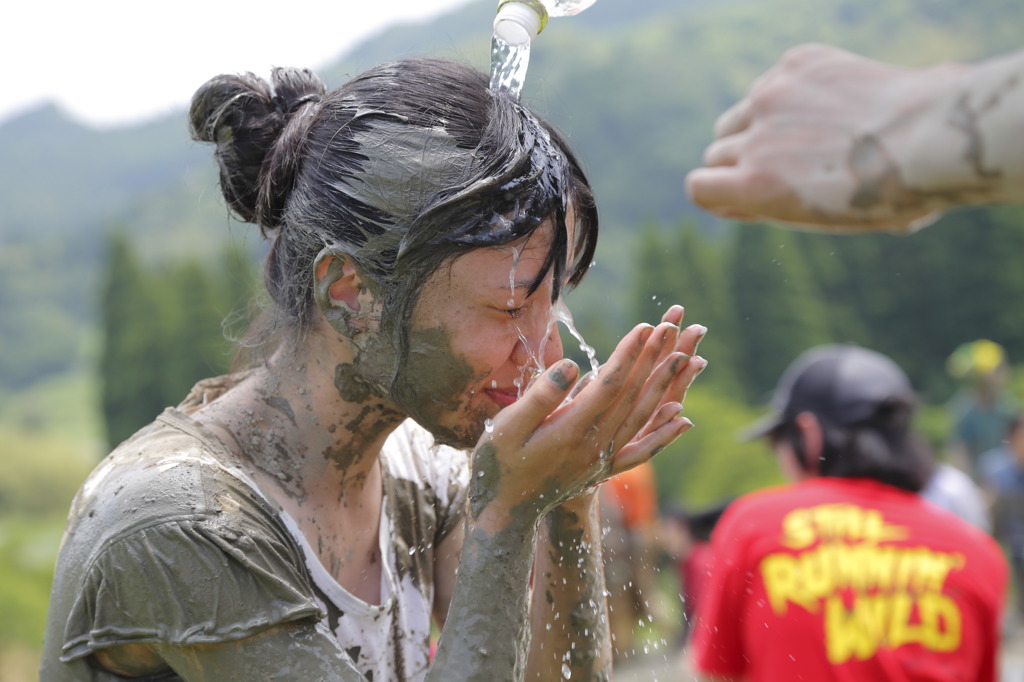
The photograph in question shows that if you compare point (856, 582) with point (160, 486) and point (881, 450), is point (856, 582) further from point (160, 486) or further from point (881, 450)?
point (160, 486)

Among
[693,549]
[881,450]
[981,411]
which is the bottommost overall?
[981,411]

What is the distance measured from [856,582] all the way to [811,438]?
934mm

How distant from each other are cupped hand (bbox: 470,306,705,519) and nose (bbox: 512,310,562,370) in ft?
0.97

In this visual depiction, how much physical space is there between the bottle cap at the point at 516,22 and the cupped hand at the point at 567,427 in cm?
82

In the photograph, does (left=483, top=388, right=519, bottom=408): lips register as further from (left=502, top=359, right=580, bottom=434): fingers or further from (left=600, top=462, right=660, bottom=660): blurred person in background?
(left=600, top=462, right=660, bottom=660): blurred person in background

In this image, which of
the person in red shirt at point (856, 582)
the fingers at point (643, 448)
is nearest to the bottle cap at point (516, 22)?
the fingers at point (643, 448)

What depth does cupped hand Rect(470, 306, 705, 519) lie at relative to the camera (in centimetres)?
217

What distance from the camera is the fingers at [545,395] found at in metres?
2.15

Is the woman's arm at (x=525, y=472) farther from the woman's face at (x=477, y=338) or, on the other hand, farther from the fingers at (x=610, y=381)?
the woman's face at (x=477, y=338)

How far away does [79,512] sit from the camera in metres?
2.28

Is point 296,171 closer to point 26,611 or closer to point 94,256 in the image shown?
point 26,611

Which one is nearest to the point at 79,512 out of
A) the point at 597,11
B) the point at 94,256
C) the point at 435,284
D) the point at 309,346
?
the point at 309,346

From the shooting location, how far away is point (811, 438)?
464 centimetres

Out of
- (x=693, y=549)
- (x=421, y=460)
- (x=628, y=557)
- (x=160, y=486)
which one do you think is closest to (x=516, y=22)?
(x=421, y=460)
